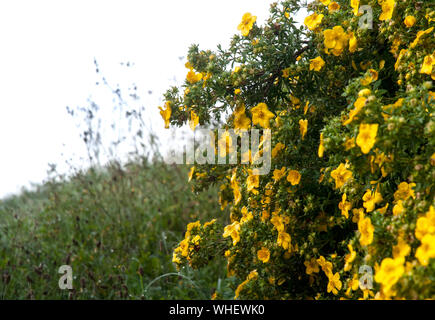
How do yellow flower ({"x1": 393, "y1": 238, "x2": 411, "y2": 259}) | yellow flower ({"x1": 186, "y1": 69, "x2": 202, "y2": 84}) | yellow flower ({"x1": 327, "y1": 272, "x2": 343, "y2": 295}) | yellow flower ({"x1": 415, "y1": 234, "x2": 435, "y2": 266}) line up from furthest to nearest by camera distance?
yellow flower ({"x1": 186, "y1": 69, "x2": 202, "y2": 84}) < yellow flower ({"x1": 327, "y1": 272, "x2": 343, "y2": 295}) < yellow flower ({"x1": 393, "y1": 238, "x2": 411, "y2": 259}) < yellow flower ({"x1": 415, "y1": 234, "x2": 435, "y2": 266})

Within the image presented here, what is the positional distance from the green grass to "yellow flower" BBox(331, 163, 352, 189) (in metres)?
A: 1.19

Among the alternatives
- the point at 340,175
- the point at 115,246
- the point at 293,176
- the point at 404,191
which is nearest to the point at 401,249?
the point at 404,191

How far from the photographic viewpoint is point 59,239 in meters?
4.07

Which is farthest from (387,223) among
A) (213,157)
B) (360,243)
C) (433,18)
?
(213,157)

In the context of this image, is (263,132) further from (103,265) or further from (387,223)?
(103,265)

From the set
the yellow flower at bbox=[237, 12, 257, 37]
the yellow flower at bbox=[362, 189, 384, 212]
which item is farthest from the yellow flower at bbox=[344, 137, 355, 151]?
the yellow flower at bbox=[237, 12, 257, 37]

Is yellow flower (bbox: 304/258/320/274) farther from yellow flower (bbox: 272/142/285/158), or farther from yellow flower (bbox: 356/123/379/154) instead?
yellow flower (bbox: 356/123/379/154)

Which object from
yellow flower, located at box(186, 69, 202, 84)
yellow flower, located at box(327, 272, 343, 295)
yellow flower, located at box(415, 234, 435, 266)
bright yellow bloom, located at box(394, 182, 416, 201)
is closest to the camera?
yellow flower, located at box(415, 234, 435, 266)

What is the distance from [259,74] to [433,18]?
0.73 m

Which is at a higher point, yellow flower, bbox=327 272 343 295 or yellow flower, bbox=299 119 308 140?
yellow flower, bbox=299 119 308 140

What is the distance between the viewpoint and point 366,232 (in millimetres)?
1290

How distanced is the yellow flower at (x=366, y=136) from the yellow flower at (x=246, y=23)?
909 millimetres

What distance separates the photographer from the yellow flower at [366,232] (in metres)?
1.27

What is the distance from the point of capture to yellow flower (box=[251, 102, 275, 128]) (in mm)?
1778
